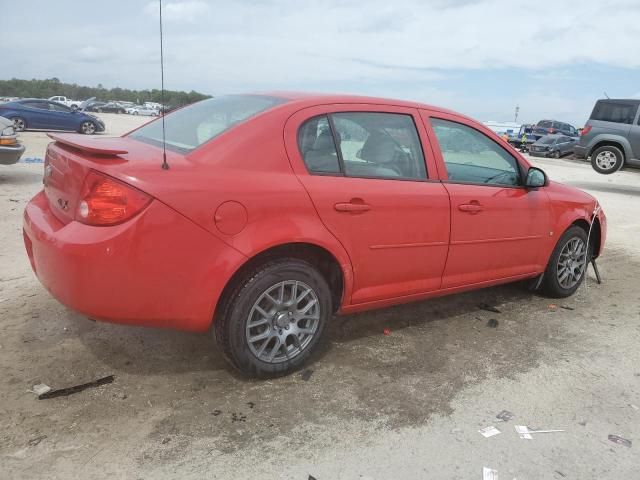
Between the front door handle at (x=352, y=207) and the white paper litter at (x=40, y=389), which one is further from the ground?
the front door handle at (x=352, y=207)

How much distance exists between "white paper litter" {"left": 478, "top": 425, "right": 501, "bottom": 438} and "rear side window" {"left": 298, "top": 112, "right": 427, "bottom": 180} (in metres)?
1.56

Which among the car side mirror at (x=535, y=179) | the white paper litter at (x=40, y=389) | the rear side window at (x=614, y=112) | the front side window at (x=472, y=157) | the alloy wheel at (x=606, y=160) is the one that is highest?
the rear side window at (x=614, y=112)

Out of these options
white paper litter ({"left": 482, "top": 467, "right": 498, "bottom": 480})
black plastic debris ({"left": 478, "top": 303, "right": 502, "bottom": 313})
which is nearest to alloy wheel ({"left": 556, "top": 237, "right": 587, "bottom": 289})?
black plastic debris ({"left": 478, "top": 303, "right": 502, "bottom": 313})

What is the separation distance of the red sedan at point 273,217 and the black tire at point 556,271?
0.68 meters

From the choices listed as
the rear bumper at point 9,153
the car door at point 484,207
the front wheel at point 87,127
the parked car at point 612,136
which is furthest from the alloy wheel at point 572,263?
the front wheel at point 87,127

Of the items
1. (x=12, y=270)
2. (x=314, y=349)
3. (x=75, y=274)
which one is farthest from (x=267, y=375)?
(x=12, y=270)

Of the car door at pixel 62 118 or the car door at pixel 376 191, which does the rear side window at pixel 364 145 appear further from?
the car door at pixel 62 118

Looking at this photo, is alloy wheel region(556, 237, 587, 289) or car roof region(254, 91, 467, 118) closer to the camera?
car roof region(254, 91, 467, 118)

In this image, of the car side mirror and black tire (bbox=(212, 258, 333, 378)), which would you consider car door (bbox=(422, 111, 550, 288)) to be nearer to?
the car side mirror

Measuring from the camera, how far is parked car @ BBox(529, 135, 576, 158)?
27.0 meters

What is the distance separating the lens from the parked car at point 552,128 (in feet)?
109

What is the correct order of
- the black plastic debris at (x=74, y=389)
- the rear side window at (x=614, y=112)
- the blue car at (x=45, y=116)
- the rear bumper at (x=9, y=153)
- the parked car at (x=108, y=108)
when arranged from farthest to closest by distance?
the parked car at (x=108, y=108), the blue car at (x=45, y=116), the rear side window at (x=614, y=112), the rear bumper at (x=9, y=153), the black plastic debris at (x=74, y=389)

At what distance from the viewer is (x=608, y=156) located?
1462 cm

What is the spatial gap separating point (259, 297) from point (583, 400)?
6.39ft
